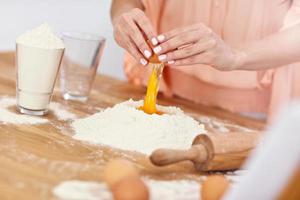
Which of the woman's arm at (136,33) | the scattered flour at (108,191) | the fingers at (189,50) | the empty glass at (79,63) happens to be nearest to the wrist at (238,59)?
the fingers at (189,50)

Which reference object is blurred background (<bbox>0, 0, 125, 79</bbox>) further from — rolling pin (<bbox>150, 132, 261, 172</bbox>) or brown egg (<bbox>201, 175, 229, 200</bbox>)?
brown egg (<bbox>201, 175, 229, 200</bbox>)

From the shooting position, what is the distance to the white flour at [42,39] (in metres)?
1.49

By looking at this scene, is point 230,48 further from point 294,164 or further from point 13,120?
point 294,164

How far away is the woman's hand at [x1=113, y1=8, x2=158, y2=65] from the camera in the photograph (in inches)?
62.8

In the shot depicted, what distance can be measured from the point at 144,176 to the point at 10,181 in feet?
0.82

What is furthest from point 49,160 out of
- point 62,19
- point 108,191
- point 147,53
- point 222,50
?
point 62,19

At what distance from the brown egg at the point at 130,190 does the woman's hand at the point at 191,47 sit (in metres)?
0.60

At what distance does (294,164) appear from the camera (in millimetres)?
788

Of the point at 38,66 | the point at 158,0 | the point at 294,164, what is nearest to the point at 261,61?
the point at 158,0

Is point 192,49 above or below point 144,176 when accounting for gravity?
above

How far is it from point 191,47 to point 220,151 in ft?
1.33

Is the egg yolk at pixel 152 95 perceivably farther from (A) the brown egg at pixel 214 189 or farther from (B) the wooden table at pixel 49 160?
(A) the brown egg at pixel 214 189

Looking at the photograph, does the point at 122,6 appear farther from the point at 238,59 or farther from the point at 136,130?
the point at 136,130

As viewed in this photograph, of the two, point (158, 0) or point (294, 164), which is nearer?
point (294, 164)
